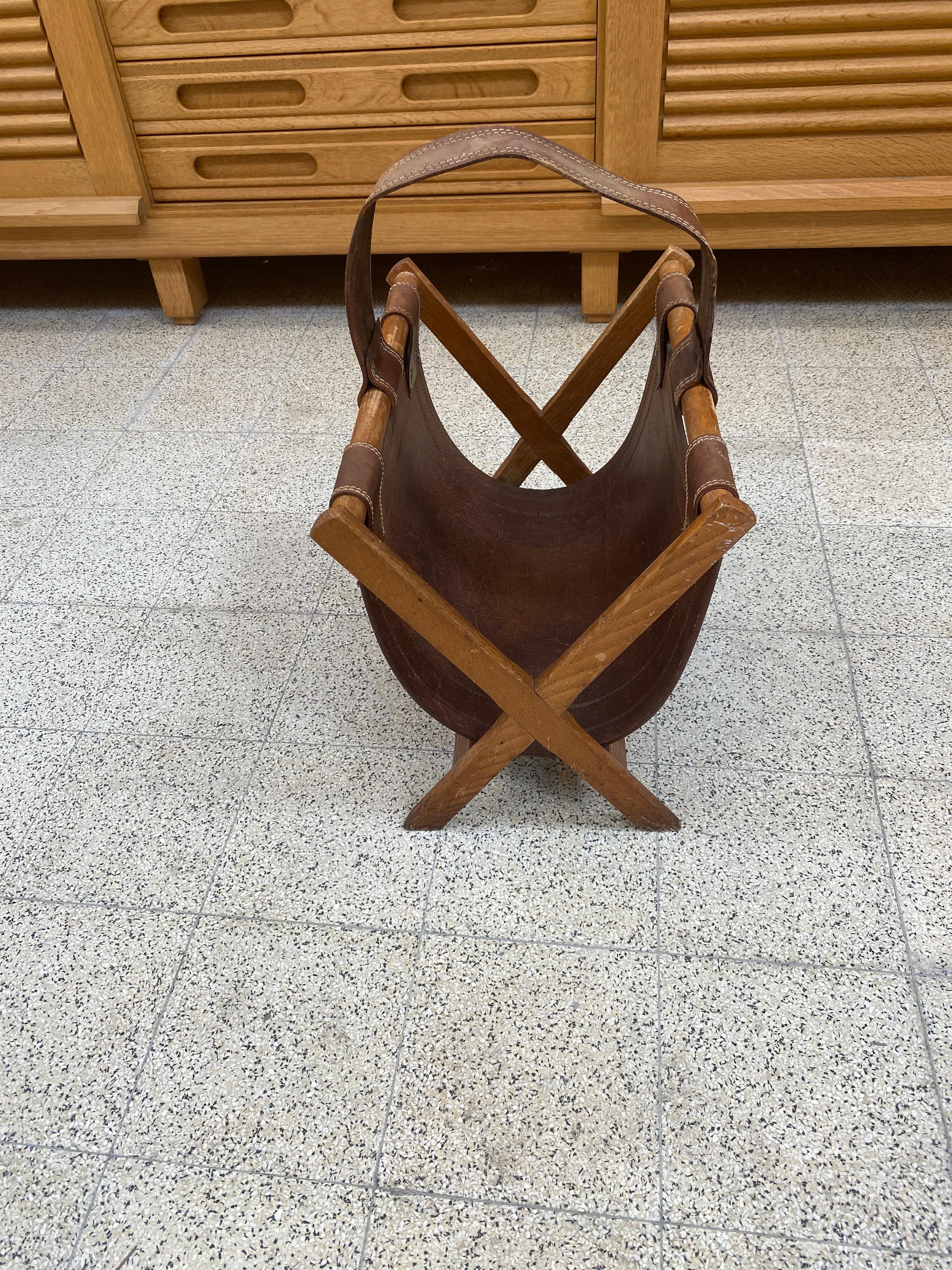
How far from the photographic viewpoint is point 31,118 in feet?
8.50

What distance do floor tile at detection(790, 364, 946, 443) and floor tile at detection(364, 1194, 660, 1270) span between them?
1.66m

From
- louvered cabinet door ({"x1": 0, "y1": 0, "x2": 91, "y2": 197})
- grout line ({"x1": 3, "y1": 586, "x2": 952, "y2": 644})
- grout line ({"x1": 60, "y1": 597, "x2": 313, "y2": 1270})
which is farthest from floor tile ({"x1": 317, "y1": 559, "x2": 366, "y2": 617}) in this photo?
louvered cabinet door ({"x1": 0, "y1": 0, "x2": 91, "y2": 197})

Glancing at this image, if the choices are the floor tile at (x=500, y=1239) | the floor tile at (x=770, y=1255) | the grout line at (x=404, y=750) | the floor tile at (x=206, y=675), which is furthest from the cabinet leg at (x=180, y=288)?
the floor tile at (x=770, y=1255)

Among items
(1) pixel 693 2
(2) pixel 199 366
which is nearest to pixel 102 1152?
(2) pixel 199 366

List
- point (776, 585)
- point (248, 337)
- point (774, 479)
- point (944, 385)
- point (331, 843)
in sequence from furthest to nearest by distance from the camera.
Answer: point (248, 337)
point (944, 385)
point (774, 479)
point (776, 585)
point (331, 843)

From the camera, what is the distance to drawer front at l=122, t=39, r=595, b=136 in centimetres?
235

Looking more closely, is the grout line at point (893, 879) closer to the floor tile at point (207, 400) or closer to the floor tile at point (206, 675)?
the floor tile at point (206, 675)

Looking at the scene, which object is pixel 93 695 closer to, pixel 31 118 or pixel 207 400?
pixel 207 400

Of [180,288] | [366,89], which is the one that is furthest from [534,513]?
[180,288]

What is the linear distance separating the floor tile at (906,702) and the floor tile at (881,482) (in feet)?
1.17

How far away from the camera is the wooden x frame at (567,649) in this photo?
1086 mm

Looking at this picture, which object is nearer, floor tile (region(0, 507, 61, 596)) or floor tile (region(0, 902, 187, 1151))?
floor tile (region(0, 902, 187, 1151))

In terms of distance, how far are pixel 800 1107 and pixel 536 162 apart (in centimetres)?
111

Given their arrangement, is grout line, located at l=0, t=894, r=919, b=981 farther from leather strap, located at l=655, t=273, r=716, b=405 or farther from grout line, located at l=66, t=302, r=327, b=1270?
leather strap, located at l=655, t=273, r=716, b=405
